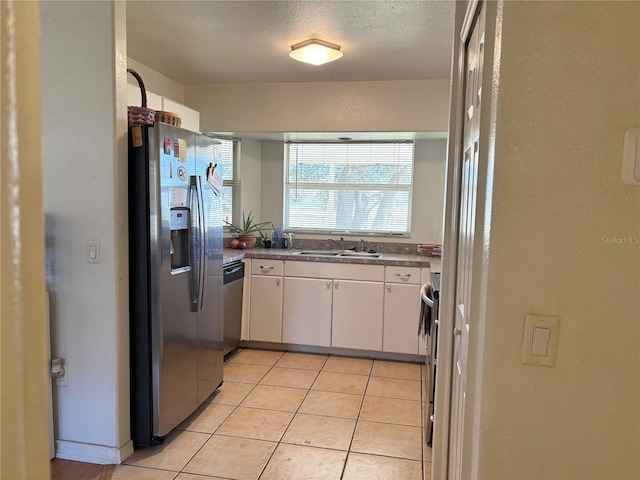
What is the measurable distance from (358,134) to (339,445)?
101 inches

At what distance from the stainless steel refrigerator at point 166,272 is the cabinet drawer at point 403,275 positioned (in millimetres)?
1601

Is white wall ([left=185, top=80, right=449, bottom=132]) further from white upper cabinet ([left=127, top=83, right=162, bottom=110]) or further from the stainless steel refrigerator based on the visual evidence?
the stainless steel refrigerator

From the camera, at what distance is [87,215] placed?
228cm

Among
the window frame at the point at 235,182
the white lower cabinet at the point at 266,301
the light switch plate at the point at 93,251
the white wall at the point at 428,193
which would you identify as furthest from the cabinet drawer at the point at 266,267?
the light switch plate at the point at 93,251

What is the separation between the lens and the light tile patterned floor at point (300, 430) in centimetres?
234

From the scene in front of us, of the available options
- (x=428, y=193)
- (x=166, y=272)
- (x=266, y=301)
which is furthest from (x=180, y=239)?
(x=428, y=193)

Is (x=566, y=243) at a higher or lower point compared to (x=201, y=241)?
higher

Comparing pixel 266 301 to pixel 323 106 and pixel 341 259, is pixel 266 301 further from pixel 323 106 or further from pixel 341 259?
pixel 323 106

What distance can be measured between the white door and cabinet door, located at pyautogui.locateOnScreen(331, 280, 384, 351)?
204 cm

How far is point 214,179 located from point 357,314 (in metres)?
1.72

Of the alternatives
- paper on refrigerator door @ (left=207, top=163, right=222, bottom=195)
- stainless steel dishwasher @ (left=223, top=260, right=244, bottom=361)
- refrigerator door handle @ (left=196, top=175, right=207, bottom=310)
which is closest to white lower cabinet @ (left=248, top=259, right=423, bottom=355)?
stainless steel dishwasher @ (left=223, top=260, right=244, bottom=361)

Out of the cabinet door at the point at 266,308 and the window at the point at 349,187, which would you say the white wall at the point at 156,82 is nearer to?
the window at the point at 349,187

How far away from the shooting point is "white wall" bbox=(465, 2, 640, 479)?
922mm

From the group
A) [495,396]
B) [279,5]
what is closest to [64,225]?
[279,5]
